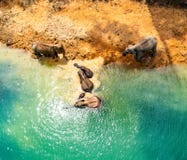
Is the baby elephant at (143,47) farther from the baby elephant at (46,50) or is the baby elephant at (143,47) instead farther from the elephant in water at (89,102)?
the baby elephant at (46,50)

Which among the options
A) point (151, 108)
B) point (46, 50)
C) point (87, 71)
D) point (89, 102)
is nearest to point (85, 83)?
point (87, 71)

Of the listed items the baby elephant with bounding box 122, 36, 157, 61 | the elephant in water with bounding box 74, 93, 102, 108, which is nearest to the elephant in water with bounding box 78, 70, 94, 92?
the elephant in water with bounding box 74, 93, 102, 108

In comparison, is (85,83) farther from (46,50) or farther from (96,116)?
(46,50)

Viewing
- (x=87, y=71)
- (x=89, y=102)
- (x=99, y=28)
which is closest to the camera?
(x=89, y=102)

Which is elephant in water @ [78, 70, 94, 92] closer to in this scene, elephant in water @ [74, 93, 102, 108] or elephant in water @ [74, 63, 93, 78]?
elephant in water @ [74, 63, 93, 78]

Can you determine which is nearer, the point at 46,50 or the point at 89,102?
the point at 89,102

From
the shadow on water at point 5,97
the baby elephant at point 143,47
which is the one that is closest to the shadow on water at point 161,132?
the baby elephant at point 143,47

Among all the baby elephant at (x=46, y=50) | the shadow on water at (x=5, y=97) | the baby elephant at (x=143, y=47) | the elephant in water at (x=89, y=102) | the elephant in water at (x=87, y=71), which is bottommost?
the shadow on water at (x=5, y=97)
